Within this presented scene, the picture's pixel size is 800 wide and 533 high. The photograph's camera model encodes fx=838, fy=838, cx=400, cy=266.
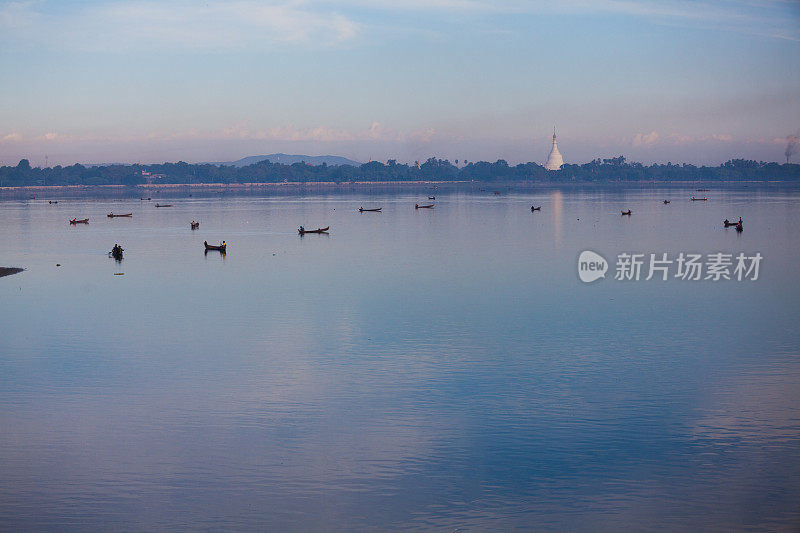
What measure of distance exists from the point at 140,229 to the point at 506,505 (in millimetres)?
82874

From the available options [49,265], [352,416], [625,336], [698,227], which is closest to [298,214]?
[698,227]

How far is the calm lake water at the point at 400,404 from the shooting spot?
15.8 m

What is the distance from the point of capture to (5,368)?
26297 mm

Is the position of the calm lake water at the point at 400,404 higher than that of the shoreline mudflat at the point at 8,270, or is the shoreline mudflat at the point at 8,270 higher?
the shoreline mudflat at the point at 8,270

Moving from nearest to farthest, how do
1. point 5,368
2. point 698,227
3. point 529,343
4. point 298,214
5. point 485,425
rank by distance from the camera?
point 485,425 < point 5,368 < point 529,343 < point 698,227 < point 298,214

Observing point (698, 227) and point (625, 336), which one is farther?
point (698, 227)

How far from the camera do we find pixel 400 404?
21688mm

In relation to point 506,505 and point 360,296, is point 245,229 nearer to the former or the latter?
point 360,296

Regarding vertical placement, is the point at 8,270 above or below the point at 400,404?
above

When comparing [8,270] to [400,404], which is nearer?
[400,404]

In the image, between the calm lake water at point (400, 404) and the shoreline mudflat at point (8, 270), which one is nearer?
the calm lake water at point (400, 404)

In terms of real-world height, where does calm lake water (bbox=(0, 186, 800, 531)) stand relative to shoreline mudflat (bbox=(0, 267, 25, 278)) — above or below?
below

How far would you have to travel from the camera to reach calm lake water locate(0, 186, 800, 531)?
621 inches

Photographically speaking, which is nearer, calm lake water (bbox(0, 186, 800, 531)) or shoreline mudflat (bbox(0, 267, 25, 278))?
calm lake water (bbox(0, 186, 800, 531))
